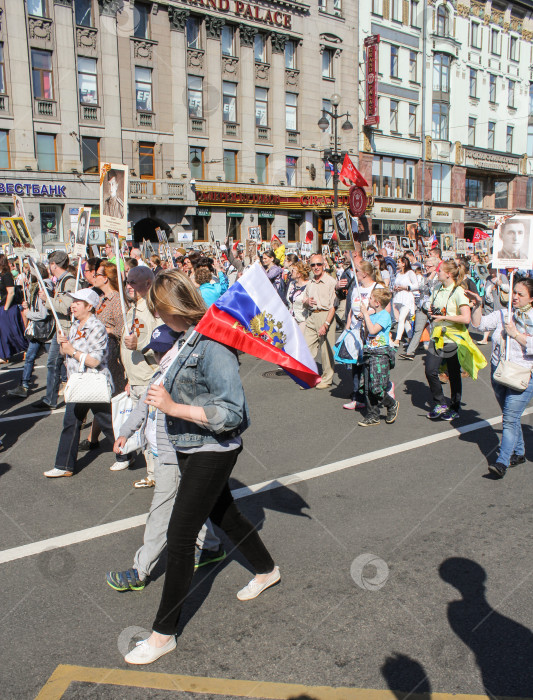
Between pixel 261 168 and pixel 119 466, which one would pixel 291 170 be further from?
pixel 119 466

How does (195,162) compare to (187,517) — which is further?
(195,162)

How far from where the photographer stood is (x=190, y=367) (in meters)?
3.01

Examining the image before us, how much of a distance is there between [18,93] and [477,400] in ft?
85.3

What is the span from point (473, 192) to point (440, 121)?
7027 millimetres

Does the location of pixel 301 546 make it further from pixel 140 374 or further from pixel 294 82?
pixel 294 82

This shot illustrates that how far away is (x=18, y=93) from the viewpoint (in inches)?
1067

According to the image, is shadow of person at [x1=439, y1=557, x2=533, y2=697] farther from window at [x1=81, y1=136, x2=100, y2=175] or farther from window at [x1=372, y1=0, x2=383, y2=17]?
window at [x1=372, y1=0, x2=383, y2=17]

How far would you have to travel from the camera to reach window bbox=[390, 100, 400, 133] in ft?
136

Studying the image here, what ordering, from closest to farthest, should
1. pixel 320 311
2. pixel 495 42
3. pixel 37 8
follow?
pixel 320 311 → pixel 37 8 → pixel 495 42

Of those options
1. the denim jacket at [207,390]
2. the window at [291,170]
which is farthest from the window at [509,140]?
the denim jacket at [207,390]

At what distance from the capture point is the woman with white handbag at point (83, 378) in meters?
5.20

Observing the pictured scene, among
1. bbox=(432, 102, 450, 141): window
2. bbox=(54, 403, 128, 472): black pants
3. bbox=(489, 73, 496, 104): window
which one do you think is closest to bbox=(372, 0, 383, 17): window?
bbox=(432, 102, 450, 141): window

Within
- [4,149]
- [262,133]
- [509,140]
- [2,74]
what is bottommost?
[4,149]

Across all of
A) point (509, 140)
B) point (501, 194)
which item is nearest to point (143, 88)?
point (501, 194)
